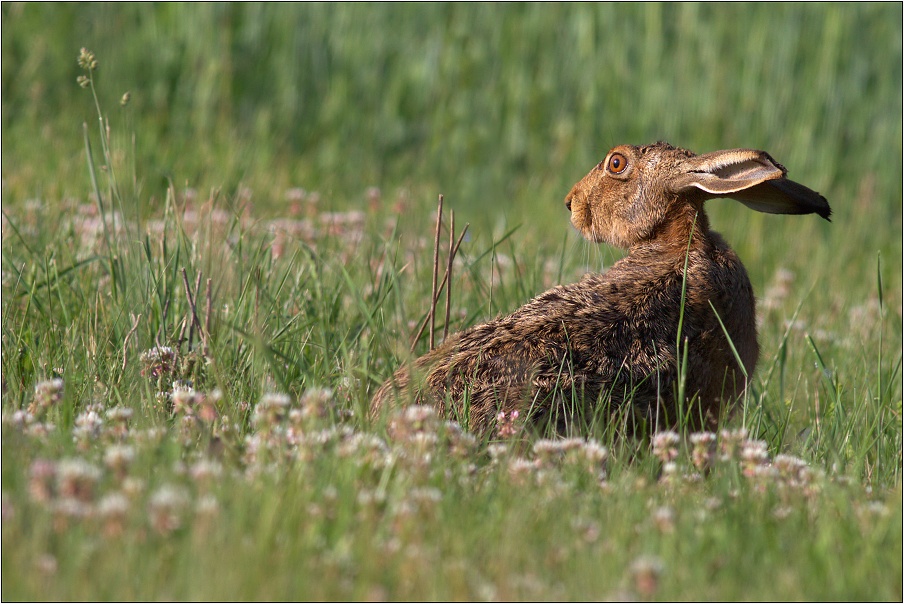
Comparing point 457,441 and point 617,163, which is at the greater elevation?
point 617,163

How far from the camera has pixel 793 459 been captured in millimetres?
3443

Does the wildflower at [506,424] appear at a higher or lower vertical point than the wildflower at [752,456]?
lower

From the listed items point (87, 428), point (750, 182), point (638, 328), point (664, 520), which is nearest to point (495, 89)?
point (750, 182)

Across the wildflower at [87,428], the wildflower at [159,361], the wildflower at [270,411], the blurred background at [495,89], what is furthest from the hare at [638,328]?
the blurred background at [495,89]

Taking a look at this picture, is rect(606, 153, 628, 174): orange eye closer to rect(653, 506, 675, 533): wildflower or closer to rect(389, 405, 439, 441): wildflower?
rect(389, 405, 439, 441): wildflower

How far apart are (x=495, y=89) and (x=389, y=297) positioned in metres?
5.26

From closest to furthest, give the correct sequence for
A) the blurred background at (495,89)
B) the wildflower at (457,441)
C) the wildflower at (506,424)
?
1. the wildflower at (457,441)
2. the wildflower at (506,424)
3. the blurred background at (495,89)

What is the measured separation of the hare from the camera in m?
3.84

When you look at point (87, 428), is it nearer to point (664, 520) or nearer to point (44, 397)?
point (44, 397)

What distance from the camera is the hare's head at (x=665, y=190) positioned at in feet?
15.0

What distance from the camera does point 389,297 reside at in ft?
17.7

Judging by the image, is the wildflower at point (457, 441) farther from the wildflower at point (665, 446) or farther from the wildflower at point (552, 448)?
the wildflower at point (665, 446)

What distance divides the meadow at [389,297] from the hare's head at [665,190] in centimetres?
45

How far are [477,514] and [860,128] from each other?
846cm
